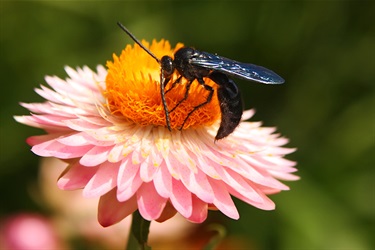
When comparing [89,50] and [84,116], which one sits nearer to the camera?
[84,116]

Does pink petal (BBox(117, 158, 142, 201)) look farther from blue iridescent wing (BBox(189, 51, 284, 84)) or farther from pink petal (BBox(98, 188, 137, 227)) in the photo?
blue iridescent wing (BBox(189, 51, 284, 84))

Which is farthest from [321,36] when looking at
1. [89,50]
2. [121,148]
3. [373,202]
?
[121,148]

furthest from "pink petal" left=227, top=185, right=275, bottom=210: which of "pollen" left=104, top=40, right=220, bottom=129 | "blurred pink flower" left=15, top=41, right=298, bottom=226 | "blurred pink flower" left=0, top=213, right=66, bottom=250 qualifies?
"blurred pink flower" left=0, top=213, right=66, bottom=250

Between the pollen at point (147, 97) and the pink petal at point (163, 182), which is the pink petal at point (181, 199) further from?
the pollen at point (147, 97)

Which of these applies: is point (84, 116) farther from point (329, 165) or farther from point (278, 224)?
point (329, 165)

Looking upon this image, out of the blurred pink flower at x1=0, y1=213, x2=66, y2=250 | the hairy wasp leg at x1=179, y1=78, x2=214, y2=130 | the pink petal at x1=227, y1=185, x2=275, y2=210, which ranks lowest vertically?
the blurred pink flower at x1=0, y1=213, x2=66, y2=250

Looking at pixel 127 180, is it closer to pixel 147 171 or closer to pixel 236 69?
pixel 147 171
